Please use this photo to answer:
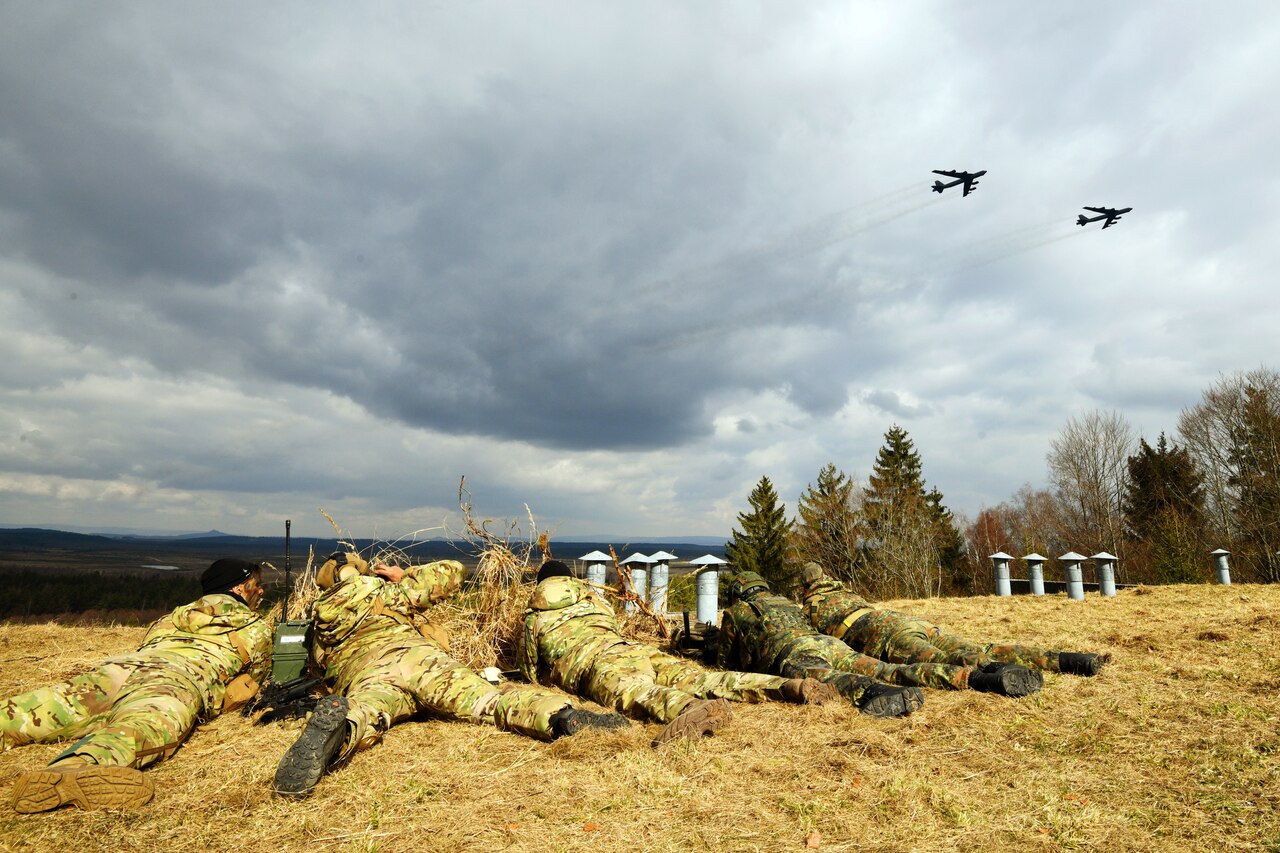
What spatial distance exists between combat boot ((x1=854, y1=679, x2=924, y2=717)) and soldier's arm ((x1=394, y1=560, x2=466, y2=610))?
170 inches

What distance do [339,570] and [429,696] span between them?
1905 mm

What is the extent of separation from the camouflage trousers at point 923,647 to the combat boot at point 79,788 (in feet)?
20.7

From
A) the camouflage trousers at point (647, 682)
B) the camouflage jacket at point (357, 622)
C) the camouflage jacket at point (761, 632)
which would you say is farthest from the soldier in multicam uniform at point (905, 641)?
the camouflage jacket at point (357, 622)

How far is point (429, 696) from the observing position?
5641 mm

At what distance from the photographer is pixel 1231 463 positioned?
1240 inches

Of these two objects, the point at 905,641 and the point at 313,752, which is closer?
the point at 313,752

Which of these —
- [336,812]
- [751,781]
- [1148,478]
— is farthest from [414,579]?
[1148,478]

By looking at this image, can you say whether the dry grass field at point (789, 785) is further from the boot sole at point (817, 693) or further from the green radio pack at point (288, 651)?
the green radio pack at point (288, 651)

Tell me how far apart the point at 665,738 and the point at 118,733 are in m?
3.61

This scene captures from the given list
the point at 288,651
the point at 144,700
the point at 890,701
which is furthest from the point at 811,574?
the point at 144,700

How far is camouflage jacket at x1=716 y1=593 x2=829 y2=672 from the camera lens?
22.3ft

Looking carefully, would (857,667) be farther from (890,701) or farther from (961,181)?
(961,181)

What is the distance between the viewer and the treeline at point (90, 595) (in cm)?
3534

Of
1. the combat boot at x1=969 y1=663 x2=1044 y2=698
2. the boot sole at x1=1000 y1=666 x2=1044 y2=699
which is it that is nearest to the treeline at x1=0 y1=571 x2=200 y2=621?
the combat boot at x1=969 y1=663 x2=1044 y2=698
